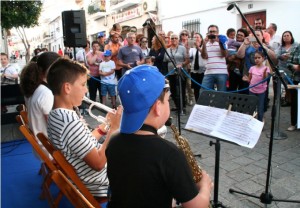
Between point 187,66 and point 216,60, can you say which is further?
point 187,66

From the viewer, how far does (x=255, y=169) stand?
10.9 feet

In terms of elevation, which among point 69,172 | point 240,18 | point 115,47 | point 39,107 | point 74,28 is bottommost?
point 69,172

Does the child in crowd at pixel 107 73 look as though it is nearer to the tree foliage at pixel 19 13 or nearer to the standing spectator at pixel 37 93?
the standing spectator at pixel 37 93

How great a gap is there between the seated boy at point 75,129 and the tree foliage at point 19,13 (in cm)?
851

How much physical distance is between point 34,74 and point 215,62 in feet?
11.0

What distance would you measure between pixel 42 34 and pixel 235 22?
149 feet

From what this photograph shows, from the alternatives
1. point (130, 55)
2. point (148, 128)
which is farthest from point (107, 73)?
point (148, 128)

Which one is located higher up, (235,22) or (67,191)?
(235,22)

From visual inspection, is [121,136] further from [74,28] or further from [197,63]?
[74,28]

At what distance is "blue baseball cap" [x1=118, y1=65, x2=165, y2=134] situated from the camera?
1260 mm

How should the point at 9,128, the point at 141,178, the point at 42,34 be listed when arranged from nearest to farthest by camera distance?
the point at 141,178, the point at 9,128, the point at 42,34

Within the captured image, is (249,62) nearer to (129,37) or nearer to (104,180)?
(129,37)

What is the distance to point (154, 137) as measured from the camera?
125cm

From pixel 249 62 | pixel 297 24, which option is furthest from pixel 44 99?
pixel 297 24
